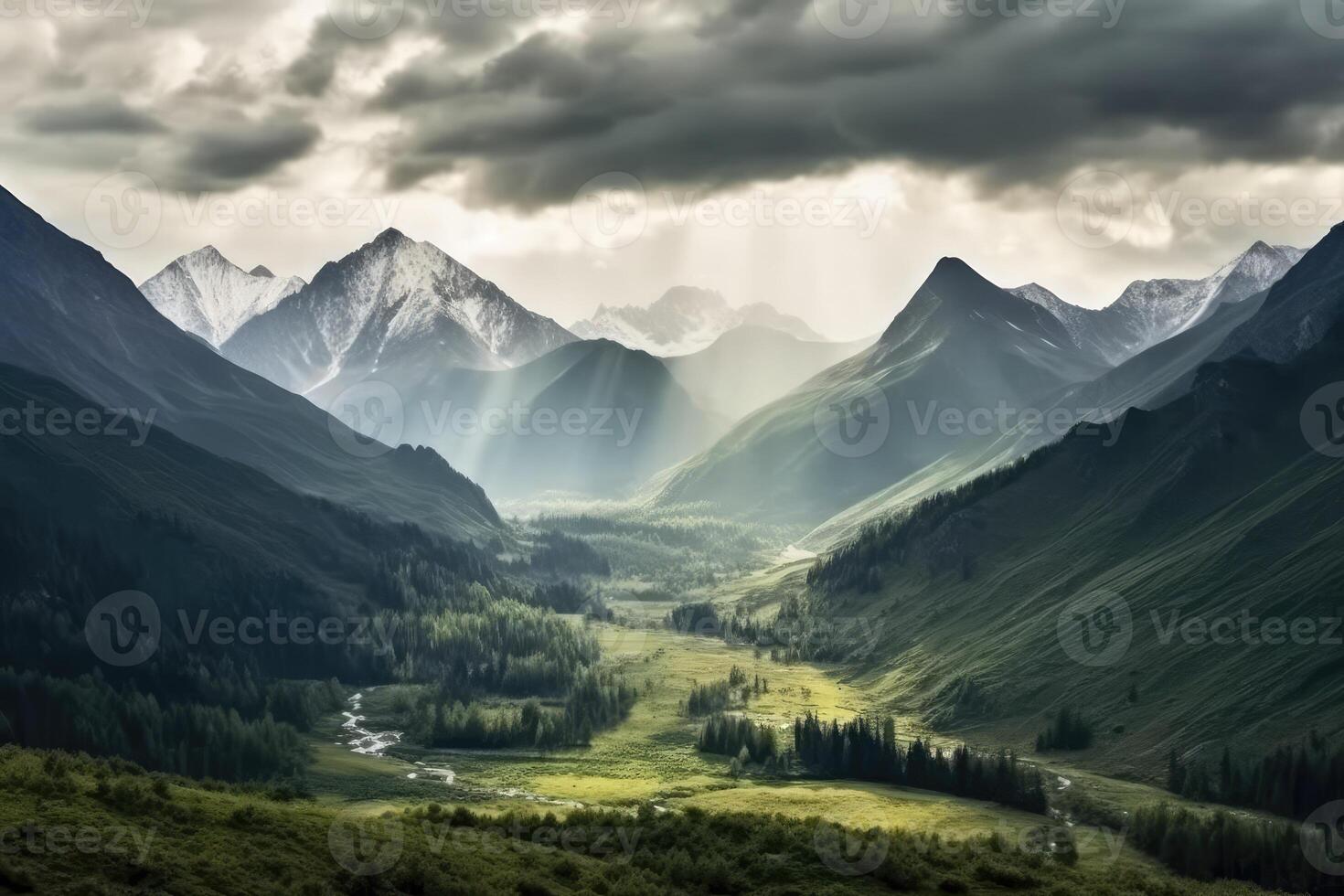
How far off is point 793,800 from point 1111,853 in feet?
171

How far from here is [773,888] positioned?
95.5m

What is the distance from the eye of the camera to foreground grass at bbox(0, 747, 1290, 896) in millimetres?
75250

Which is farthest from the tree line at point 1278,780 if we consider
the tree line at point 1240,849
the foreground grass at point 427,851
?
the foreground grass at point 427,851

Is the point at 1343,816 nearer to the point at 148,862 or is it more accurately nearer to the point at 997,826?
the point at 997,826

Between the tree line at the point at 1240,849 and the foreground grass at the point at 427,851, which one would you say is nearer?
the foreground grass at the point at 427,851

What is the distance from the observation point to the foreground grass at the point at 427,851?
247 ft

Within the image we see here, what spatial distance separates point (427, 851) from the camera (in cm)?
9131

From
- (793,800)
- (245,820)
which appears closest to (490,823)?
(245,820)

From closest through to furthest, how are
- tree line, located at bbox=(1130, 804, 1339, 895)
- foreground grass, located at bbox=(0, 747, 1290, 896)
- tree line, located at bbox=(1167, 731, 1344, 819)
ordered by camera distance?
foreground grass, located at bbox=(0, 747, 1290, 896) < tree line, located at bbox=(1130, 804, 1339, 895) < tree line, located at bbox=(1167, 731, 1344, 819)

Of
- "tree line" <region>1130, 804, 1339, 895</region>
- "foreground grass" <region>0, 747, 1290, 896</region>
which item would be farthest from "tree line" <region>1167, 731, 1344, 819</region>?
"foreground grass" <region>0, 747, 1290, 896</region>

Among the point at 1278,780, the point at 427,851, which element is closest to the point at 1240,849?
the point at 1278,780

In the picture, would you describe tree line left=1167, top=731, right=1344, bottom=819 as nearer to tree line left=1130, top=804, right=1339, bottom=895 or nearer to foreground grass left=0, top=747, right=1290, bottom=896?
tree line left=1130, top=804, right=1339, bottom=895

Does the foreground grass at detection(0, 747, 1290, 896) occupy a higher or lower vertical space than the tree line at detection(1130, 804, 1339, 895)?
higher

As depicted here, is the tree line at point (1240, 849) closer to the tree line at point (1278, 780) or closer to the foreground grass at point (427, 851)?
the tree line at point (1278, 780)
